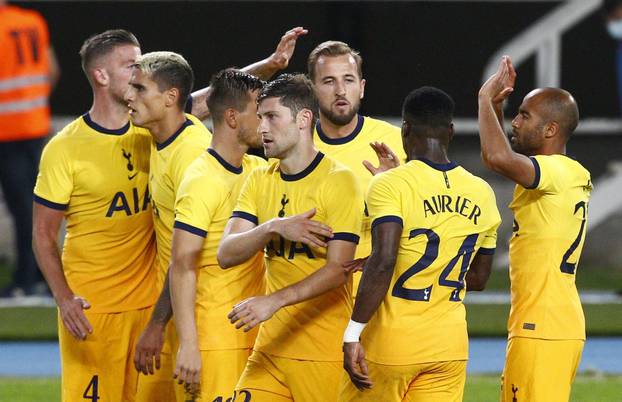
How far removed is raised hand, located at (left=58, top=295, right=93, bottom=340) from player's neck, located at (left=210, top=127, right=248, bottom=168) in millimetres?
1219

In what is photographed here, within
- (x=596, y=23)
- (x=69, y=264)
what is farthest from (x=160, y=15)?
(x=69, y=264)

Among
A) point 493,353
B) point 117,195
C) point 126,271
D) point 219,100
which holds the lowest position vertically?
point 493,353

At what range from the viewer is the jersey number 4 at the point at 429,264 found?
5.51 meters

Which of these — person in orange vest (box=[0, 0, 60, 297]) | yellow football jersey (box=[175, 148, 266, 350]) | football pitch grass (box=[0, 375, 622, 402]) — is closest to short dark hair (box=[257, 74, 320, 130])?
yellow football jersey (box=[175, 148, 266, 350])

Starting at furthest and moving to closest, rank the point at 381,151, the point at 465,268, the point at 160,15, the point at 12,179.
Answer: the point at 160,15 → the point at 12,179 → the point at 381,151 → the point at 465,268

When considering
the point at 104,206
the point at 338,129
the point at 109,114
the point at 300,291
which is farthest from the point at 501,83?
the point at 104,206

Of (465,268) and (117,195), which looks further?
(117,195)

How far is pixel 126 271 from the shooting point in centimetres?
679

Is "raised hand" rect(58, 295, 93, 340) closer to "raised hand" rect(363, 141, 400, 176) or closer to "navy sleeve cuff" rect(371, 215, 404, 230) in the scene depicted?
"raised hand" rect(363, 141, 400, 176)

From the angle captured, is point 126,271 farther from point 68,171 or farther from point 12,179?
point 12,179

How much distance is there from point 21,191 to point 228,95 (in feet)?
28.5

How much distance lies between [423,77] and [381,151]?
9.38 m

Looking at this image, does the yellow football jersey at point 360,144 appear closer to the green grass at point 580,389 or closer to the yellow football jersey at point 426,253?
the yellow football jersey at point 426,253

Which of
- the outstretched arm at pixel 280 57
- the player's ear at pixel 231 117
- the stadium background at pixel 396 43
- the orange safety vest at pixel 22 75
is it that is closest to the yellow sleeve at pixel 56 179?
the outstretched arm at pixel 280 57
